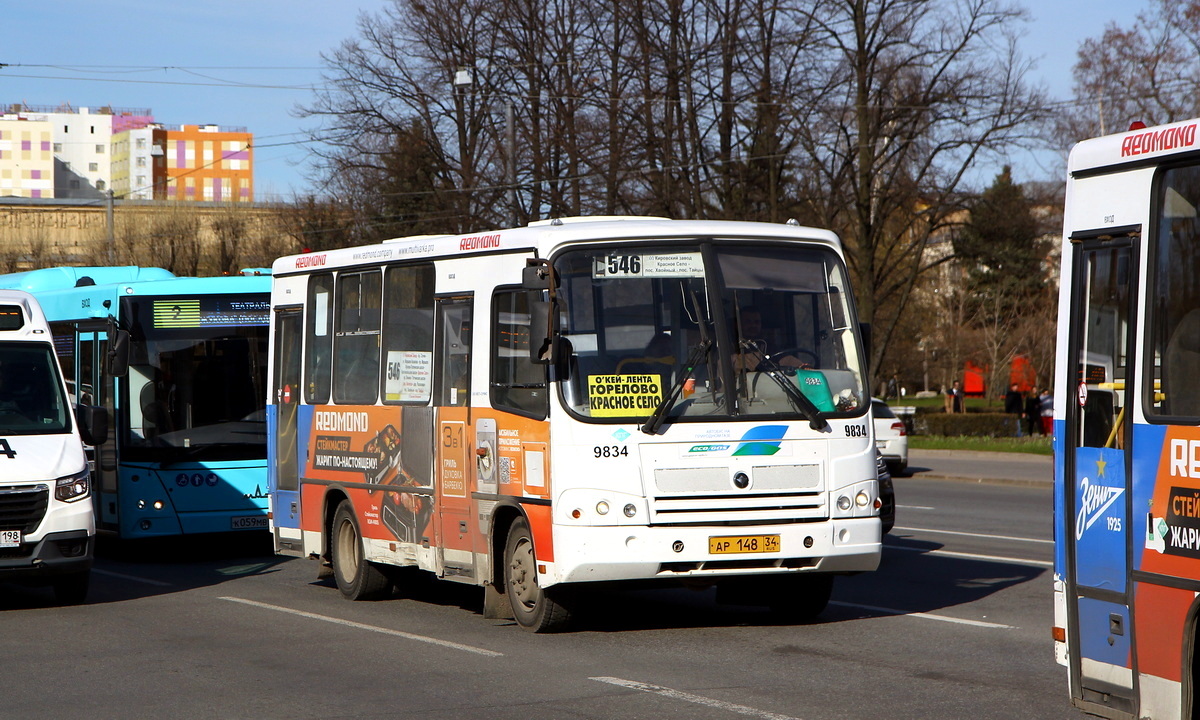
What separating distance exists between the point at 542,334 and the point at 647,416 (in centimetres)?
89

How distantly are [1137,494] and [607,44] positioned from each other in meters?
35.2

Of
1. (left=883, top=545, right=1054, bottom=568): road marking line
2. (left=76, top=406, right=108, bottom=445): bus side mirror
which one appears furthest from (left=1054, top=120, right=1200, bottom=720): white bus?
(left=76, top=406, right=108, bottom=445): bus side mirror

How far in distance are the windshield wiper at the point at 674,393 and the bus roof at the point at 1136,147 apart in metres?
3.75

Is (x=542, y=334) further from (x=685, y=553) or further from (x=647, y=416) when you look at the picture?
(x=685, y=553)

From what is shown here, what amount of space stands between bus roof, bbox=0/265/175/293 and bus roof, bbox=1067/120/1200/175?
12.8 m

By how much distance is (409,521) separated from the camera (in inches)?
472

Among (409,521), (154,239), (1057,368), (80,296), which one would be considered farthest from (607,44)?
(1057,368)

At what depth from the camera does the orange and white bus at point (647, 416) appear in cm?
996

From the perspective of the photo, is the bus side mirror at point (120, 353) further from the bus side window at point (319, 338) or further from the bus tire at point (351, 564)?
the bus tire at point (351, 564)

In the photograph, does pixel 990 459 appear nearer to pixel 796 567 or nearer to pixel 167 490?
pixel 167 490

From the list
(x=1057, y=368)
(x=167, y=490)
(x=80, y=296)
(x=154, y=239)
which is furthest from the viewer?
(x=154, y=239)

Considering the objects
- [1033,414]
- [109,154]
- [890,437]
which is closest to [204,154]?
[109,154]

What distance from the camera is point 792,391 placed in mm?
10289

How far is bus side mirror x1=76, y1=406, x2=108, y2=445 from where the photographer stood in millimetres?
13078
